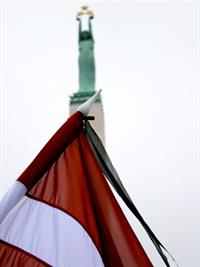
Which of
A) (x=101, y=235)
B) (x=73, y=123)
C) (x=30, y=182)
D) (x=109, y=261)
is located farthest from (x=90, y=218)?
(x=73, y=123)

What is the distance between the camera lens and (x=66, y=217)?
1999mm

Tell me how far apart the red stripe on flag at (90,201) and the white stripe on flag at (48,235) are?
0.04m

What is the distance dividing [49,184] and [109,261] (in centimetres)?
52

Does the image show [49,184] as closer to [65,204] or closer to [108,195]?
[65,204]

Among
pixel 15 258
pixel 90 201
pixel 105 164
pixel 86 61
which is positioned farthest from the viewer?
pixel 86 61

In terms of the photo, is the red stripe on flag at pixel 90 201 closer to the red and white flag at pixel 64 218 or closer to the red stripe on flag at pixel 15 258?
the red and white flag at pixel 64 218

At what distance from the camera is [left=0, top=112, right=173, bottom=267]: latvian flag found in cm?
191

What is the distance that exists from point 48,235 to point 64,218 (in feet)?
0.39

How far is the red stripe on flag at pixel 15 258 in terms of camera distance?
6.24ft

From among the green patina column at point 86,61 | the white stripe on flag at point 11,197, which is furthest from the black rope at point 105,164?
the green patina column at point 86,61

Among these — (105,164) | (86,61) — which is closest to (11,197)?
(105,164)

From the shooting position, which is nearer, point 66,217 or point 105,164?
point 66,217

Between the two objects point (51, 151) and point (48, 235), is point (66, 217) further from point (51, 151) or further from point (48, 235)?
point (51, 151)

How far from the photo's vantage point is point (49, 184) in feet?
6.92
